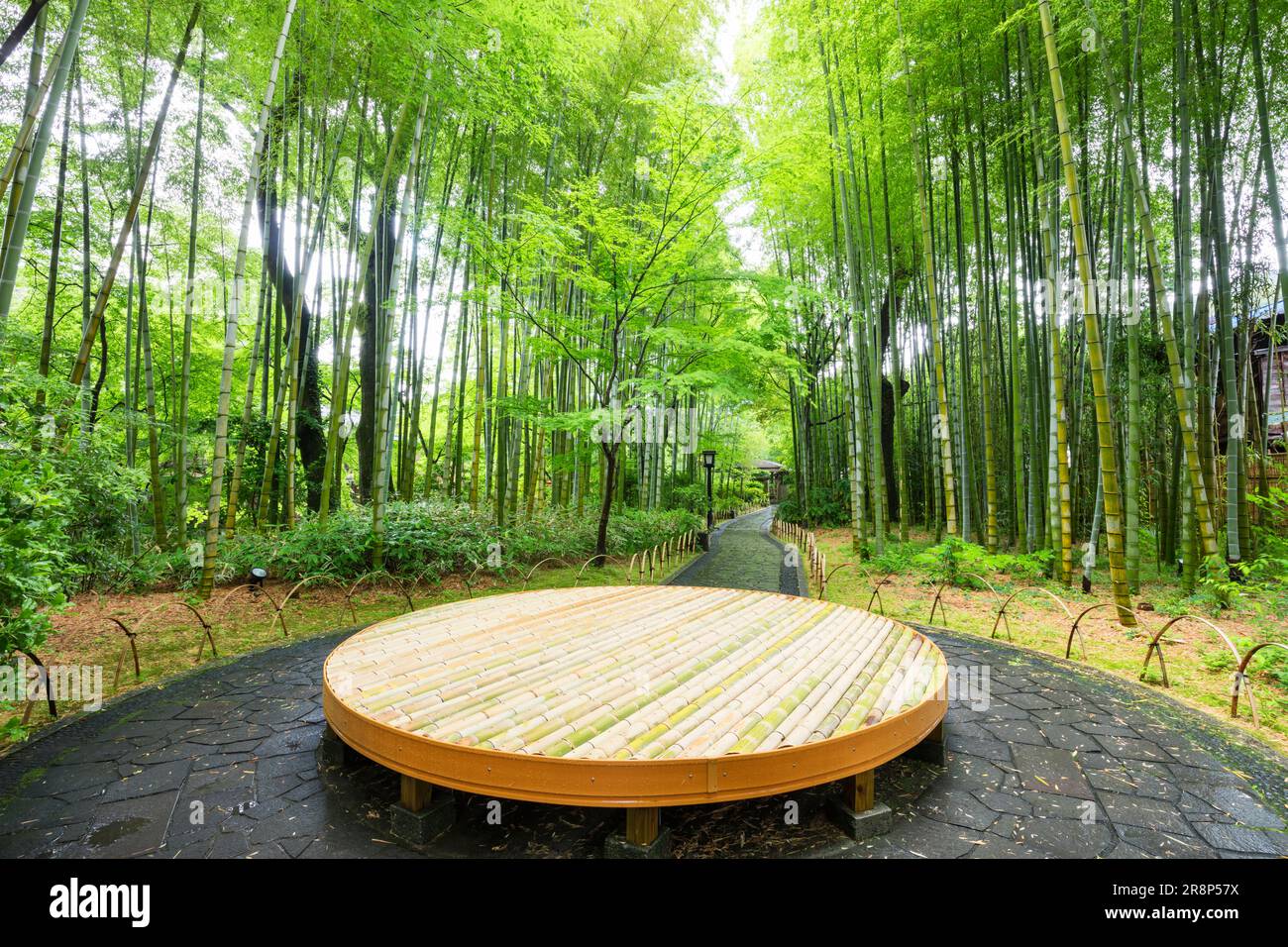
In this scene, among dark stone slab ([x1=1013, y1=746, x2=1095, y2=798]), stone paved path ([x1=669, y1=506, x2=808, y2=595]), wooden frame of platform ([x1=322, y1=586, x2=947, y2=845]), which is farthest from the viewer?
stone paved path ([x1=669, y1=506, x2=808, y2=595])

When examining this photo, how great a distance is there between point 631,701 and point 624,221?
5.66 metres

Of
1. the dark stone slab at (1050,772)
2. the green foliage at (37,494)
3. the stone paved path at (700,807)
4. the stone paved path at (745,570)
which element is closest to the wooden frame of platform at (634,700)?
the stone paved path at (700,807)

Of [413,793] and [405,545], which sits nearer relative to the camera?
[413,793]

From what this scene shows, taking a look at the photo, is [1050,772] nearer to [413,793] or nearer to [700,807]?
[700,807]

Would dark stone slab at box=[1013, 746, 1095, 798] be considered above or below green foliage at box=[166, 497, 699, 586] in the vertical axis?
below

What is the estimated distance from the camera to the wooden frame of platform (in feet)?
4.52

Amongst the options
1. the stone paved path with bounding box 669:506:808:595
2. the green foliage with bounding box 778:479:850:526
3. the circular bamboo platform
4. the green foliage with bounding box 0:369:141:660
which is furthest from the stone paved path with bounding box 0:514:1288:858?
the green foliage with bounding box 778:479:850:526

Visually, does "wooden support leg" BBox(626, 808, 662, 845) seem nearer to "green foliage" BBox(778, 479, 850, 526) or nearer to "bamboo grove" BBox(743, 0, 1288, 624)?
"bamboo grove" BBox(743, 0, 1288, 624)

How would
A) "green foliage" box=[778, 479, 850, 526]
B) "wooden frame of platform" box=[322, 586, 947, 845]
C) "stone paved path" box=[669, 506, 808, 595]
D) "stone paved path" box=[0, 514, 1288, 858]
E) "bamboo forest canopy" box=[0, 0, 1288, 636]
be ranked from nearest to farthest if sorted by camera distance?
"wooden frame of platform" box=[322, 586, 947, 845] < "stone paved path" box=[0, 514, 1288, 858] < "bamboo forest canopy" box=[0, 0, 1288, 636] < "stone paved path" box=[669, 506, 808, 595] < "green foliage" box=[778, 479, 850, 526]

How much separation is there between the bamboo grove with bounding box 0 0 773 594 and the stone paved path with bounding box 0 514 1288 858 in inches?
87.1

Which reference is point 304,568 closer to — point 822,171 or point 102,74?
point 102,74

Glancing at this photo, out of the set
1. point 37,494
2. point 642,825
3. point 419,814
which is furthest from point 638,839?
point 37,494

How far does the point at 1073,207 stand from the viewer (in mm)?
3375
